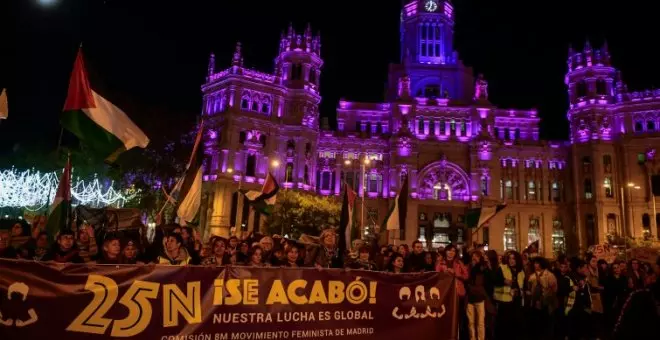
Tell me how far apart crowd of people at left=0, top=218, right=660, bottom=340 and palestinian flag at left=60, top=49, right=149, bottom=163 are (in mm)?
1846

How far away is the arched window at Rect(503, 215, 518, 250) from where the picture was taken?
200 ft

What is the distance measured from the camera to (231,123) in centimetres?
5259

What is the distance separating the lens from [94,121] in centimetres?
975

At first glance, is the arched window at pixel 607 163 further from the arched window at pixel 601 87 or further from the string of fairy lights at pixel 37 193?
the string of fairy lights at pixel 37 193

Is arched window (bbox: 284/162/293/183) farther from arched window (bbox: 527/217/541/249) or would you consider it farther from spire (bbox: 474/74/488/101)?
arched window (bbox: 527/217/541/249)

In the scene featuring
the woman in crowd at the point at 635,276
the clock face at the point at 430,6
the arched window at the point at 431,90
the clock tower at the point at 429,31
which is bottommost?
the woman in crowd at the point at 635,276

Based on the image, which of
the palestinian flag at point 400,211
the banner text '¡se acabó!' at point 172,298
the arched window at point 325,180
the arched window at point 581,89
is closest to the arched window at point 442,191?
the arched window at point 325,180

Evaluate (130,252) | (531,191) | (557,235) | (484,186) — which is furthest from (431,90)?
(130,252)

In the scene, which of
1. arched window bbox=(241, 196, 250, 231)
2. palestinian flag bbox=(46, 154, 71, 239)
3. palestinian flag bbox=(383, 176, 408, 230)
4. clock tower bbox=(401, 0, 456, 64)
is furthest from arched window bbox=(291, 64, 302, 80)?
palestinian flag bbox=(46, 154, 71, 239)

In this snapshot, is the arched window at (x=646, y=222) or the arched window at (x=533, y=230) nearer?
the arched window at (x=646, y=222)

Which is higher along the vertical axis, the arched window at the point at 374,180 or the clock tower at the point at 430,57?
the clock tower at the point at 430,57

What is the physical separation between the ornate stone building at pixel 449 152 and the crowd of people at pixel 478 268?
128ft

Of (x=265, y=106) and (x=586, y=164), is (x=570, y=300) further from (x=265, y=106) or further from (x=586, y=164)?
(x=586, y=164)

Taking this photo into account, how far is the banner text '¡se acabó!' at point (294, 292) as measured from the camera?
7453mm
